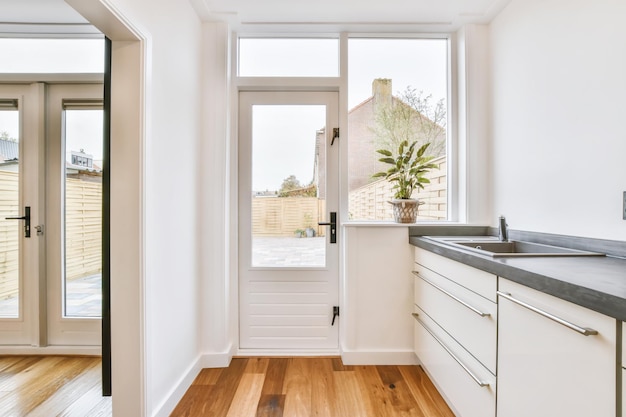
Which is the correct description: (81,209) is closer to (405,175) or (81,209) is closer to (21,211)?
(21,211)

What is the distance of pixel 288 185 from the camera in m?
2.52

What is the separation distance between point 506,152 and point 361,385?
189 centimetres

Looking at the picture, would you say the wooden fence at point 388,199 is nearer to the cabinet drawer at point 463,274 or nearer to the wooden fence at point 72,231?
the cabinet drawer at point 463,274

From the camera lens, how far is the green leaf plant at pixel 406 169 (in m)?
2.35

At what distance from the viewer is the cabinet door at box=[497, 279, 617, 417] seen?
0.83 metres

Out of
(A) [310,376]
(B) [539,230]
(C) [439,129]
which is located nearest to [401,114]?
(C) [439,129]

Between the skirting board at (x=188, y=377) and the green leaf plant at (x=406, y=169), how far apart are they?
1789mm

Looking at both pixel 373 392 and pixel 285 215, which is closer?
pixel 373 392

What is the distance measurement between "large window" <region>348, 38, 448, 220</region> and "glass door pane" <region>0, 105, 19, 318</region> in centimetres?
264

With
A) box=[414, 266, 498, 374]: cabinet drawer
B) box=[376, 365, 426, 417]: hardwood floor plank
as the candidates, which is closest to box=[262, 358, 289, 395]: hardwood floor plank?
box=[376, 365, 426, 417]: hardwood floor plank

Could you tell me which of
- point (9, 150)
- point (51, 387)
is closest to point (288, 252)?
point (51, 387)

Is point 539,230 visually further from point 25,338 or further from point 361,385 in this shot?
point 25,338

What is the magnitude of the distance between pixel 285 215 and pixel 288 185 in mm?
247

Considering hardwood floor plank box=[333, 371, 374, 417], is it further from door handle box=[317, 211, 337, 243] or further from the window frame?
the window frame
